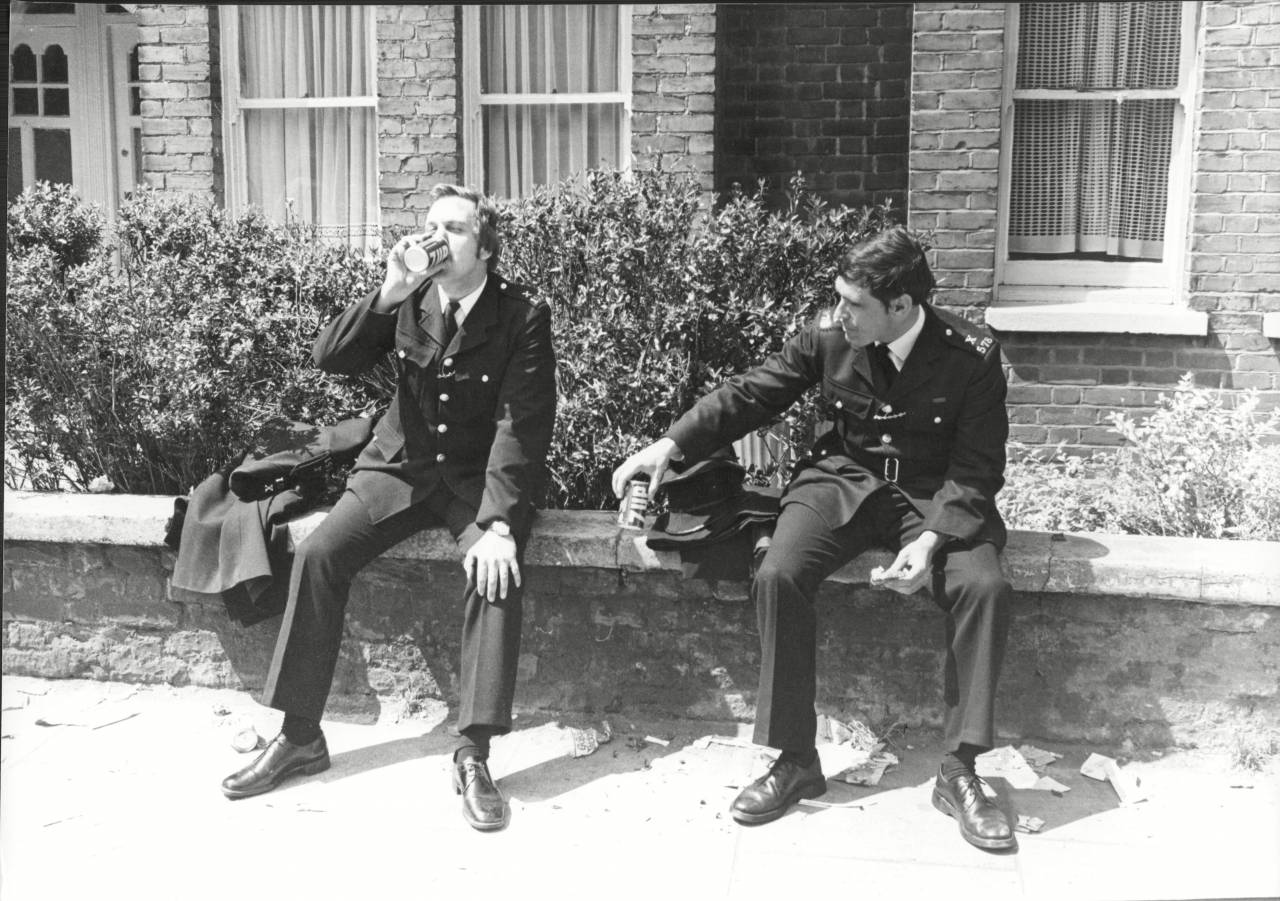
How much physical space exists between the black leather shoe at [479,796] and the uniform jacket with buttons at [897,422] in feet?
3.90

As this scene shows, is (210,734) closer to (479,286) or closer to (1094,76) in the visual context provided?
(479,286)

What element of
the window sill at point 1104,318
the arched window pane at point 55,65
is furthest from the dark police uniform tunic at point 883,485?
the arched window pane at point 55,65

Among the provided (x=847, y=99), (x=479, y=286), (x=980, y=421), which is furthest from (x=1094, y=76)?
(x=479, y=286)

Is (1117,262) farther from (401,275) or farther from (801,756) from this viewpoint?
(401,275)

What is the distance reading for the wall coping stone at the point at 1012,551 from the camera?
13.5ft

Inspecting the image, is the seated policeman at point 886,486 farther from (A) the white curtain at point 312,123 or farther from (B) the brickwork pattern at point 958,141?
(A) the white curtain at point 312,123

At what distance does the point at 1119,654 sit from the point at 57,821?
331 centimetres

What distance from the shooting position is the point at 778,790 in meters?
3.96

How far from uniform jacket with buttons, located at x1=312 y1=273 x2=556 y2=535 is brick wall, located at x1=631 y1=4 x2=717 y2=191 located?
9.94ft

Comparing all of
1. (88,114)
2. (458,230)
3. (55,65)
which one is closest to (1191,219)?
(458,230)

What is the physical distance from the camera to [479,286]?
4391 mm

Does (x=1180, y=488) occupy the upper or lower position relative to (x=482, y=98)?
lower

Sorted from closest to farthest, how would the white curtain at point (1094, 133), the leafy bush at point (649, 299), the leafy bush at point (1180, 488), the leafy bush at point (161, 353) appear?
the leafy bush at point (1180, 488), the leafy bush at point (649, 299), the leafy bush at point (161, 353), the white curtain at point (1094, 133)

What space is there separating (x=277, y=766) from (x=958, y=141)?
456 centimetres
